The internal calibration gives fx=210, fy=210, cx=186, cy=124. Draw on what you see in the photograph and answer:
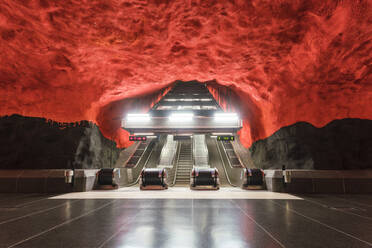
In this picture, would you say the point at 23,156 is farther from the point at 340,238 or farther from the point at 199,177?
the point at 340,238

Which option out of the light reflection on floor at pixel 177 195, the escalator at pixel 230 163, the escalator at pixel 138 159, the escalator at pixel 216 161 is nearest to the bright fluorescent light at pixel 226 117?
the escalator at pixel 230 163

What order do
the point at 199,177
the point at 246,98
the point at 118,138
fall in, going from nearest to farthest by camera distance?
the point at 199,177, the point at 246,98, the point at 118,138

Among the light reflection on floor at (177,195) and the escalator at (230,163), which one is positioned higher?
the escalator at (230,163)

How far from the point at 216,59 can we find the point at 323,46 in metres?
3.83

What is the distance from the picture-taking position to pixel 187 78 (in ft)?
36.4

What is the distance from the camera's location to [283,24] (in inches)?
259

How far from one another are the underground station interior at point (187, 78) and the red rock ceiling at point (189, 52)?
0.16 ft

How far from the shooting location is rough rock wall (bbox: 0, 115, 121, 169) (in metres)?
8.45

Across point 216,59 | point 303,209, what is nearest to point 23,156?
point 216,59

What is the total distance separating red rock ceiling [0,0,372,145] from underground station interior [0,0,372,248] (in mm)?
48

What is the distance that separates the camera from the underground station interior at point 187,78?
367cm

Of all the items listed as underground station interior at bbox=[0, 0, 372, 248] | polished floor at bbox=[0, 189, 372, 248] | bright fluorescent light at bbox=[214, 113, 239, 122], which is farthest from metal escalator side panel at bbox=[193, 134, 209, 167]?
polished floor at bbox=[0, 189, 372, 248]

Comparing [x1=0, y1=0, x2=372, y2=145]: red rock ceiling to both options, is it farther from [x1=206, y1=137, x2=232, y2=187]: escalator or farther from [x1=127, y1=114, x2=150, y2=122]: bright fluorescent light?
[x1=206, y1=137, x2=232, y2=187]: escalator

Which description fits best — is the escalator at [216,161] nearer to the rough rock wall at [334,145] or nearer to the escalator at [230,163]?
the escalator at [230,163]
